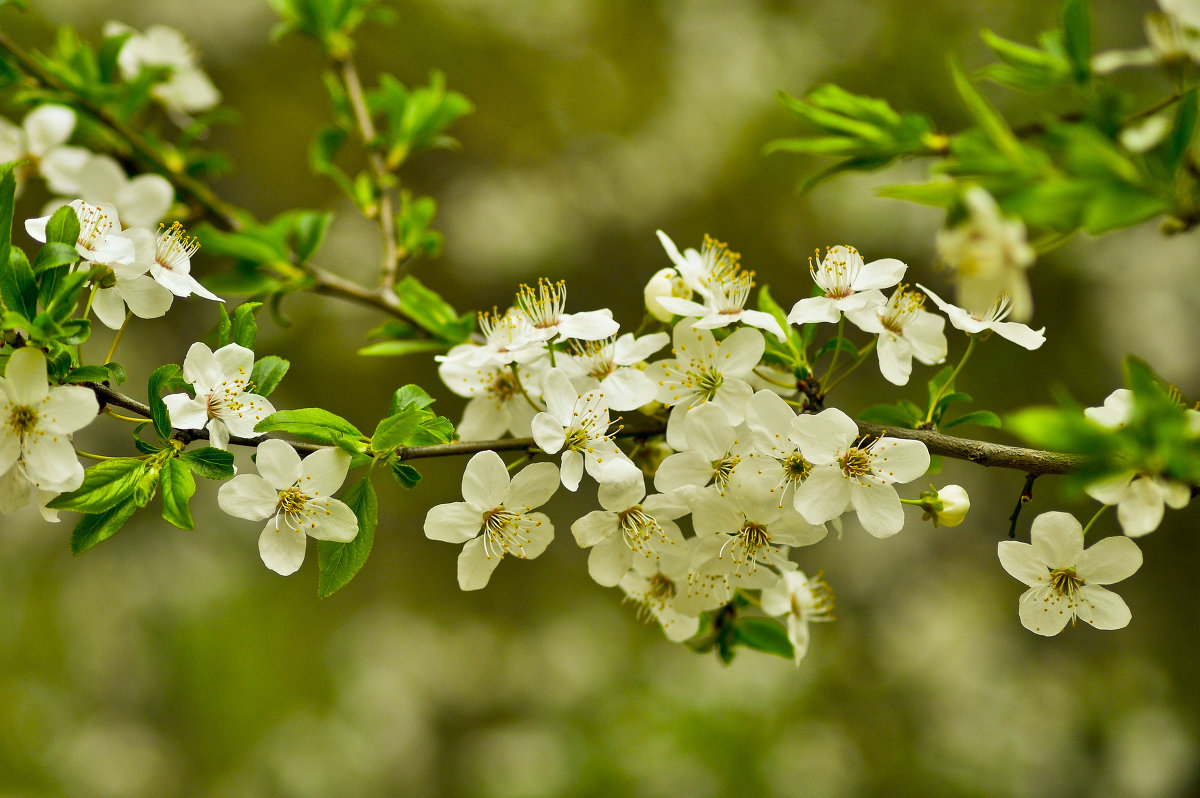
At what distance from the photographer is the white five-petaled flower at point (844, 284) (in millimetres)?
601

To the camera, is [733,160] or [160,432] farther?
[733,160]

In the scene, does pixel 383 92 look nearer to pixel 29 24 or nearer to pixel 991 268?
pixel 991 268

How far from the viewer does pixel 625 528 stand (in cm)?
64

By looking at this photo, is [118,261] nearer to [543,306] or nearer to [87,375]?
[87,375]

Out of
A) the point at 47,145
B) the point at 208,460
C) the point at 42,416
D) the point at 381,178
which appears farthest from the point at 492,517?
the point at 47,145

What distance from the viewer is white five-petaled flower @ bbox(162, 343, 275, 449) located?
0.58 m

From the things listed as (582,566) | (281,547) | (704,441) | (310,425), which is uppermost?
(704,441)

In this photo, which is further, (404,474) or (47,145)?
(47,145)

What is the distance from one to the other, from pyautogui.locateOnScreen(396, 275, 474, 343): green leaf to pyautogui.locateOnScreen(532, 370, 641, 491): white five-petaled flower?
26cm

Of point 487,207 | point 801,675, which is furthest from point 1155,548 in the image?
point 487,207

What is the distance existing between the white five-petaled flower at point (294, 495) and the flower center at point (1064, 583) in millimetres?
596

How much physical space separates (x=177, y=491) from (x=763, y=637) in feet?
1.85

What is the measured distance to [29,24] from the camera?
2020 millimetres

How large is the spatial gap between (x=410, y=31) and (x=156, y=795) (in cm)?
246
